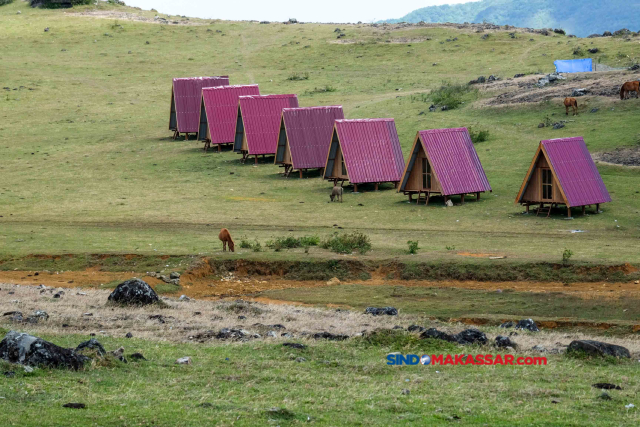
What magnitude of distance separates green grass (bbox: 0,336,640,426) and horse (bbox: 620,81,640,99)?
39518 millimetres

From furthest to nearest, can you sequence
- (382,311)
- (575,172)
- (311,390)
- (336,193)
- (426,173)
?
(336,193), (426,173), (575,172), (382,311), (311,390)

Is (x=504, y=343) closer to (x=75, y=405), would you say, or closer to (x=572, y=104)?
(x=75, y=405)

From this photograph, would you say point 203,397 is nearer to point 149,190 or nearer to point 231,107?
point 149,190

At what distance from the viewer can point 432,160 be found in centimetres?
3784

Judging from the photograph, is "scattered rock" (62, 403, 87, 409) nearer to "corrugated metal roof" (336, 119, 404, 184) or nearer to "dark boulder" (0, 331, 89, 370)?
"dark boulder" (0, 331, 89, 370)

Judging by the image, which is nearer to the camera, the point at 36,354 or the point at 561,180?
A: the point at 36,354

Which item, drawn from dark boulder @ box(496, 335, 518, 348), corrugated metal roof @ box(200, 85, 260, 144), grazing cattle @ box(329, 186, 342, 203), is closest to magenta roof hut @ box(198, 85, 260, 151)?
corrugated metal roof @ box(200, 85, 260, 144)

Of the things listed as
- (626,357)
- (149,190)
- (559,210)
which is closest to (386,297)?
(626,357)

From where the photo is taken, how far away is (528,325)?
1869 centimetres

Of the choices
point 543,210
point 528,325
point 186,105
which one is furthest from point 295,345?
point 186,105

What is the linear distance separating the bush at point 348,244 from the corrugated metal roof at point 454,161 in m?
9.89

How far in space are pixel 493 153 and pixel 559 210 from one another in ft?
40.2

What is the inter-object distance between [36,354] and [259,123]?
40894 millimetres

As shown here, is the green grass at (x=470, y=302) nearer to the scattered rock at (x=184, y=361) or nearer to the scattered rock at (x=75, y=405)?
the scattered rock at (x=184, y=361)
